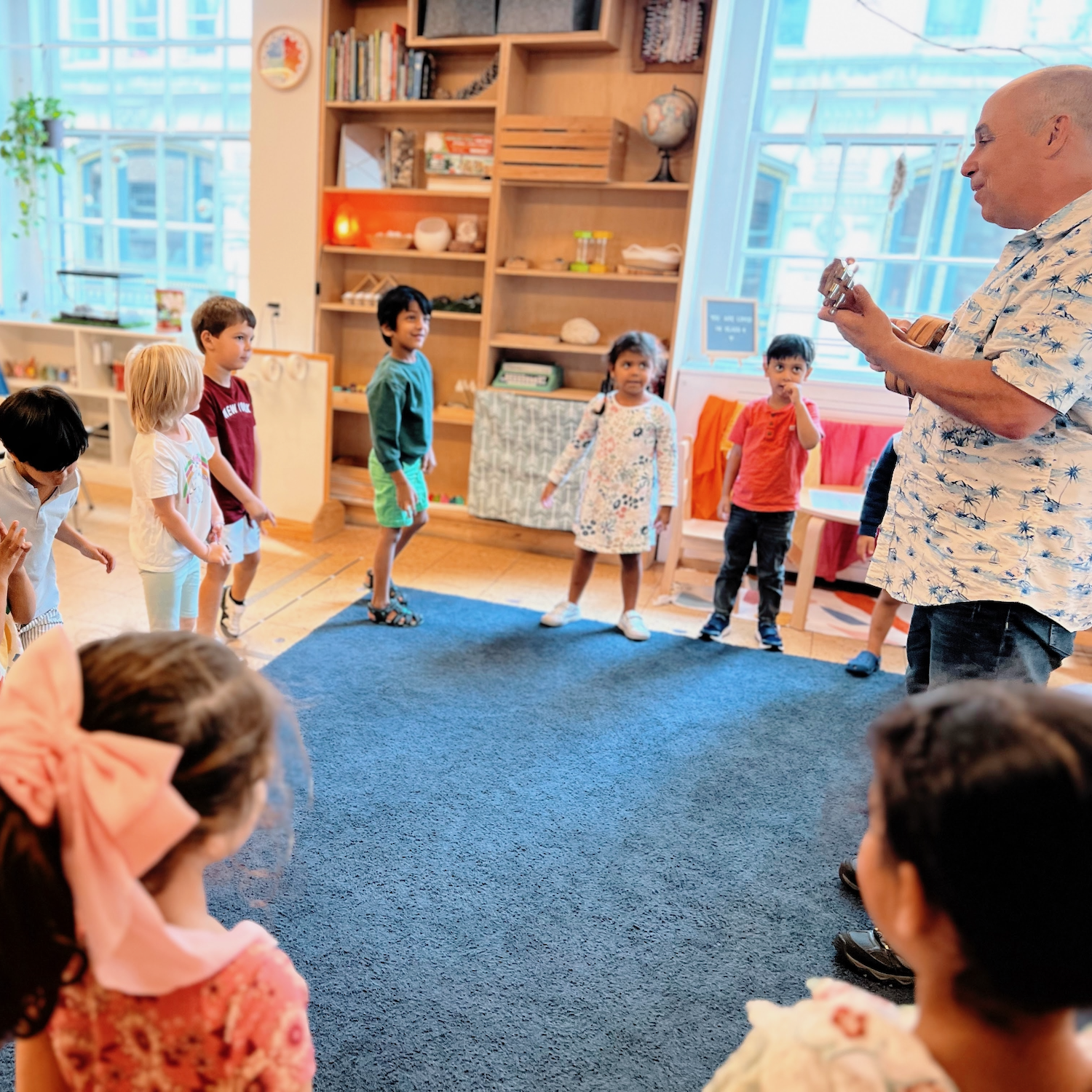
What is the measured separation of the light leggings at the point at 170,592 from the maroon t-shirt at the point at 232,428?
44 centimetres

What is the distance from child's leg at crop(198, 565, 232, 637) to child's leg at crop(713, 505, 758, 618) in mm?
1755

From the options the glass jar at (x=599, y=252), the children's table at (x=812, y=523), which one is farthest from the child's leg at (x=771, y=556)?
the glass jar at (x=599, y=252)

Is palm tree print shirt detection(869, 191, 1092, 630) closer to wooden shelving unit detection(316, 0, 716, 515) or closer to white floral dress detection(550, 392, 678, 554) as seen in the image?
white floral dress detection(550, 392, 678, 554)

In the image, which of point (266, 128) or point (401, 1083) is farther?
point (266, 128)

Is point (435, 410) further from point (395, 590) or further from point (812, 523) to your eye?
point (812, 523)

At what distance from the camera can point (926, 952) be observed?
649 millimetres

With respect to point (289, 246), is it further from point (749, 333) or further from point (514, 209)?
point (749, 333)

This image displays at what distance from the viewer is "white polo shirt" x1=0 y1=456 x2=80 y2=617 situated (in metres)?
1.69

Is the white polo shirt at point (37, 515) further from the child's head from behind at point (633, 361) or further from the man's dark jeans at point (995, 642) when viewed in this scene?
the child's head from behind at point (633, 361)

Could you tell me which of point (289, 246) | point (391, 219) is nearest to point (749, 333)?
point (391, 219)

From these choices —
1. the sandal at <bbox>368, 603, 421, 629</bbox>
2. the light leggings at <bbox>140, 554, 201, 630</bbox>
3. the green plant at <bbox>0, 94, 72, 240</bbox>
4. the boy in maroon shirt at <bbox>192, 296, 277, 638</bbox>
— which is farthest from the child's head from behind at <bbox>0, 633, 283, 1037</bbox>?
the green plant at <bbox>0, 94, 72, 240</bbox>

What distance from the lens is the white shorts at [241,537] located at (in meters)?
2.69

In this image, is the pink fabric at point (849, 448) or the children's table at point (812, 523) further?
the pink fabric at point (849, 448)

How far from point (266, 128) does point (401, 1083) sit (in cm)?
411
